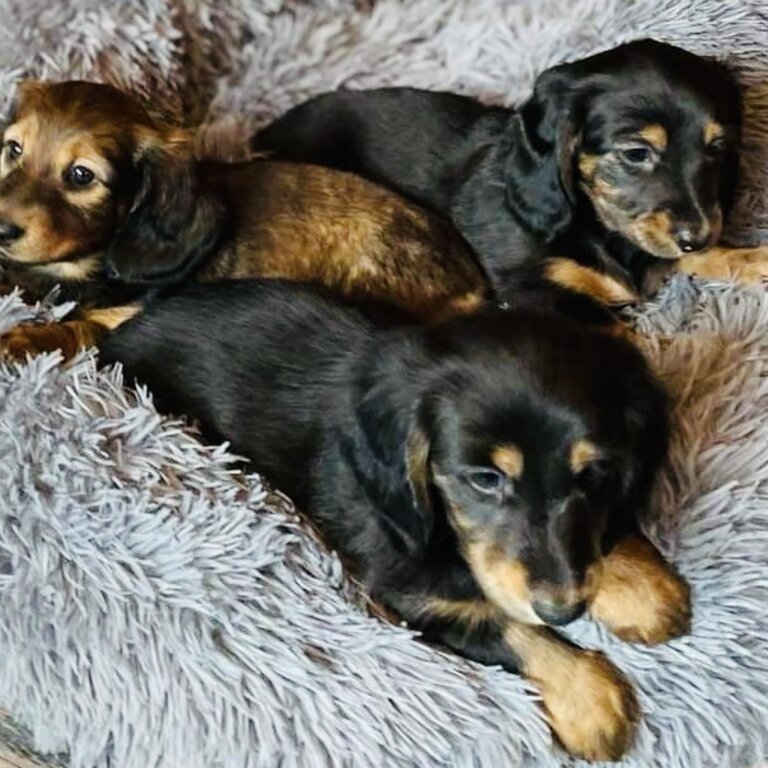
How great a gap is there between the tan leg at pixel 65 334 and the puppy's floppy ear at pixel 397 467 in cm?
60

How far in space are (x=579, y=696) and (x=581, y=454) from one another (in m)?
0.37

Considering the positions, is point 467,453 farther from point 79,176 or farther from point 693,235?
point 79,176

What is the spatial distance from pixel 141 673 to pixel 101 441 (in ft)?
1.11

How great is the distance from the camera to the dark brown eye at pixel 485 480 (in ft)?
5.57

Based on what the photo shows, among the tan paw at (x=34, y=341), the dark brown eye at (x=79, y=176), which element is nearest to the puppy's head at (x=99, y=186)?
the dark brown eye at (x=79, y=176)

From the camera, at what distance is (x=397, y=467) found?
1.76 m

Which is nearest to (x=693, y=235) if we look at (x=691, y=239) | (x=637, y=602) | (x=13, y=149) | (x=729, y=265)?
(x=691, y=239)

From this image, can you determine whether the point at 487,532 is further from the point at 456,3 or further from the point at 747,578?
the point at 456,3

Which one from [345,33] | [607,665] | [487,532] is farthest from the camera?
[345,33]

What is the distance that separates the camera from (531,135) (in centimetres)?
236

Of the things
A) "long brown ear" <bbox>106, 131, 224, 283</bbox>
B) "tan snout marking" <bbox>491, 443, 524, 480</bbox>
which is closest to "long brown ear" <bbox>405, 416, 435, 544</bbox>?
"tan snout marking" <bbox>491, 443, 524, 480</bbox>

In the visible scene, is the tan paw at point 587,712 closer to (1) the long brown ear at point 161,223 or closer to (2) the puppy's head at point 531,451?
(2) the puppy's head at point 531,451

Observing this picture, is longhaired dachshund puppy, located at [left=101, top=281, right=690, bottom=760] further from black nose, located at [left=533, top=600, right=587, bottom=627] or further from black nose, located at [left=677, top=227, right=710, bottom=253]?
black nose, located at [left=677, top=227, right=710, bottom=253]

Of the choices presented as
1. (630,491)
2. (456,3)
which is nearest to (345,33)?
(456,3)
